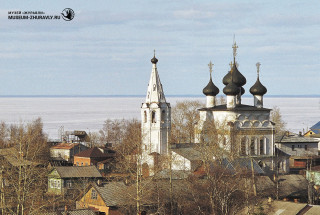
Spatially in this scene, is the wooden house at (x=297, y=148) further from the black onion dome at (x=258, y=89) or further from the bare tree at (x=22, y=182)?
the bare tree at (x=22, y=182)

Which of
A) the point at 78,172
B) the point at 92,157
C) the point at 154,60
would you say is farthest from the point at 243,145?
the point at 92,157

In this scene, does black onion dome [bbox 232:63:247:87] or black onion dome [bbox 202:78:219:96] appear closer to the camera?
black onion dome [bbox 232:63:247:87]

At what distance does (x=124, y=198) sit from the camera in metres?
30.3

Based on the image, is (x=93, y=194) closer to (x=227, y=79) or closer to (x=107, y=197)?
(x=107, y=197)

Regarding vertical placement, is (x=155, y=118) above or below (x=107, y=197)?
above

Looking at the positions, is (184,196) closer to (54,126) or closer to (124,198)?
(124,198)

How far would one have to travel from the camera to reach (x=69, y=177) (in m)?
39.3

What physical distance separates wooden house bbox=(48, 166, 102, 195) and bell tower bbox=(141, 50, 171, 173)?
3607 millimetres

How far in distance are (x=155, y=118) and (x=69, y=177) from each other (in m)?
5.94

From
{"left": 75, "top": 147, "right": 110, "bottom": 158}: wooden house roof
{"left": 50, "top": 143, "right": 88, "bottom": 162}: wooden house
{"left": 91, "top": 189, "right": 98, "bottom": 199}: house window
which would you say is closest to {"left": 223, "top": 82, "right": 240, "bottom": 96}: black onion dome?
{"left": 75, "top": 147, "right": 110, "bottom": 158}: wooden house roof

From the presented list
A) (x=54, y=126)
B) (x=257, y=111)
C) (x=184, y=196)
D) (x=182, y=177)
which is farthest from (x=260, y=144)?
(x=54, y=126)

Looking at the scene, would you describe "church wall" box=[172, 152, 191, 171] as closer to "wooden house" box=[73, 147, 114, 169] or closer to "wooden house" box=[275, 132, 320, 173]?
"wooden house" box=[73, 147, 114, 169]

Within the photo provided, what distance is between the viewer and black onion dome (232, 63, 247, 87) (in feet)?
145

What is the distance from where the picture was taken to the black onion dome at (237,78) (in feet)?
145
